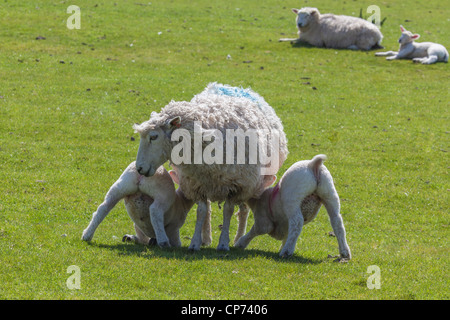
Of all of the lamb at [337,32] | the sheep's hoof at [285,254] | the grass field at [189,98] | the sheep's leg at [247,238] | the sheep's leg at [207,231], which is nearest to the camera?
the grass field at [189,98]

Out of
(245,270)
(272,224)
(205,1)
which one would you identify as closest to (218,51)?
(205,1)

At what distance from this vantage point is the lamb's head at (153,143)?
27.6 feet

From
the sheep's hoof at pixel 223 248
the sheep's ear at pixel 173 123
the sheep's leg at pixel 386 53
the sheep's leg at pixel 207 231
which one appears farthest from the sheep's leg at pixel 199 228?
the sheep's leg at pixel 386 53

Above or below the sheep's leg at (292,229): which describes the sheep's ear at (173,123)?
above

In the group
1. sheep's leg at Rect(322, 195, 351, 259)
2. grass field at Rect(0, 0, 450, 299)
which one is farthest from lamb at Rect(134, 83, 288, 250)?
sheep's leg at Rect(322, 195, 351, 259)

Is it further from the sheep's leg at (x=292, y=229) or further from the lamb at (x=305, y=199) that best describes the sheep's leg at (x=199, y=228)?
the sheep's leg at (x=292, y=229)

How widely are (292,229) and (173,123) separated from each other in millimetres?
2040

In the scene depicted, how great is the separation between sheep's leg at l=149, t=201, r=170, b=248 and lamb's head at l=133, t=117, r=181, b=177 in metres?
0.61

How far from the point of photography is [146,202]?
909 centimetres

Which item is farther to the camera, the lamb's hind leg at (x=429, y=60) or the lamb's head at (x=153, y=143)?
the lamb's hind leg at (x=429, y=60)

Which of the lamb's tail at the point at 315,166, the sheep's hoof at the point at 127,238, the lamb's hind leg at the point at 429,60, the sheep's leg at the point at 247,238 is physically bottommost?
the sheep's hoof at the point at 127,238

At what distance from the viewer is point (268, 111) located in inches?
391

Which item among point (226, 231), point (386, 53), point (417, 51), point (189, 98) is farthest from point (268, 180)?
point (417, 51)

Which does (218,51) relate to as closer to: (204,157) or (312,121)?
(312,121)
